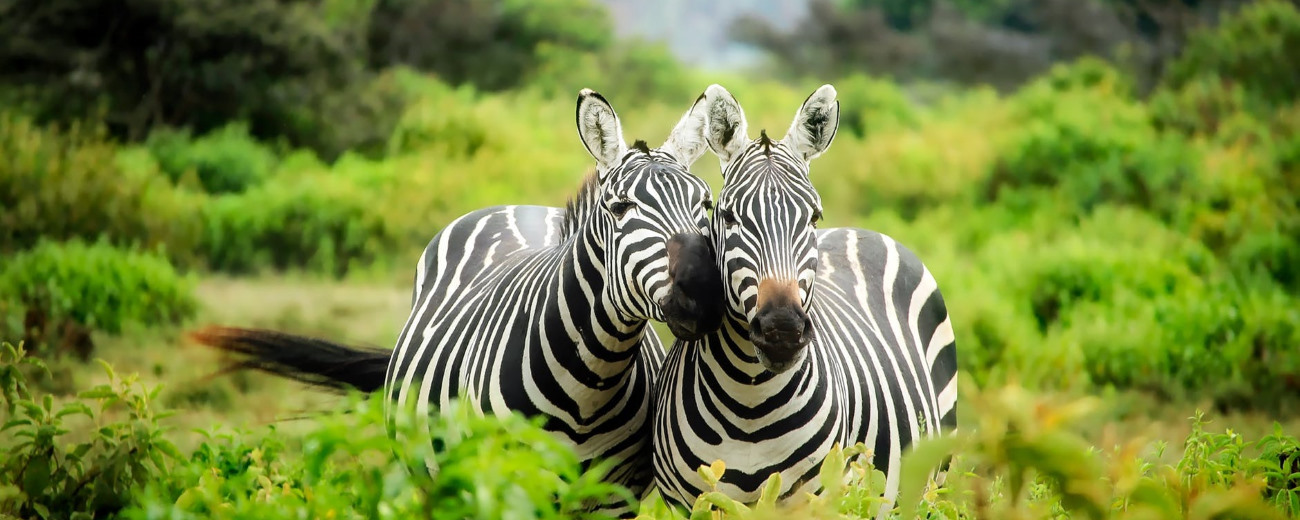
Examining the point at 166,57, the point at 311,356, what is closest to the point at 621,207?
the point at 311,356

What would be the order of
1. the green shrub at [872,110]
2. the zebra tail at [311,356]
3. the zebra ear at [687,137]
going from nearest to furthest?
the zebra ear at [687,137], the zebra tail at [311,356], the green shrub at [872,110]

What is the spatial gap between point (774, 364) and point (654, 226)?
452 mm

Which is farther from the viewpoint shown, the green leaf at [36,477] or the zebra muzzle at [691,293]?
the green leaf at [36,477]

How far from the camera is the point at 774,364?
2.40 metres

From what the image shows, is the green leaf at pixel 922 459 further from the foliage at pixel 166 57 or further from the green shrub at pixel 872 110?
the green shrub at pixel 872 110

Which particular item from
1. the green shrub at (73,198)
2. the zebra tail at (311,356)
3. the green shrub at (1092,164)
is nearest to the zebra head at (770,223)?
the zebra tail at (311,356)

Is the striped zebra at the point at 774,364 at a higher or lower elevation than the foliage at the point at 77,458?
higher

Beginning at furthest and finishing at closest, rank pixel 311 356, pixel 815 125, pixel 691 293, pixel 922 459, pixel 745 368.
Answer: pixel 311 356
pixel 815 125
pixel 745 368
pixel 691 293
pixel 922 459

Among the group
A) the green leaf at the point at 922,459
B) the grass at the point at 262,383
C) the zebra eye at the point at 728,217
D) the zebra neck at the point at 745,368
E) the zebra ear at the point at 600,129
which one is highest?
the zebra ear at the point at 600,129

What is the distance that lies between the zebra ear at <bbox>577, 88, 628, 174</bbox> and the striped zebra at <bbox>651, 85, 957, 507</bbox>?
252 mm

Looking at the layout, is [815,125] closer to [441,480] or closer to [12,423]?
[441,480]

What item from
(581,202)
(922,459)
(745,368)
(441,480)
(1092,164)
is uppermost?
(1092,164)

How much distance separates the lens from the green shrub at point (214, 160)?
36.0ft

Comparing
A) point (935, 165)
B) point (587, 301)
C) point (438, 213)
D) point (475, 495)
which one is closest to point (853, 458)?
point (587, 301)
